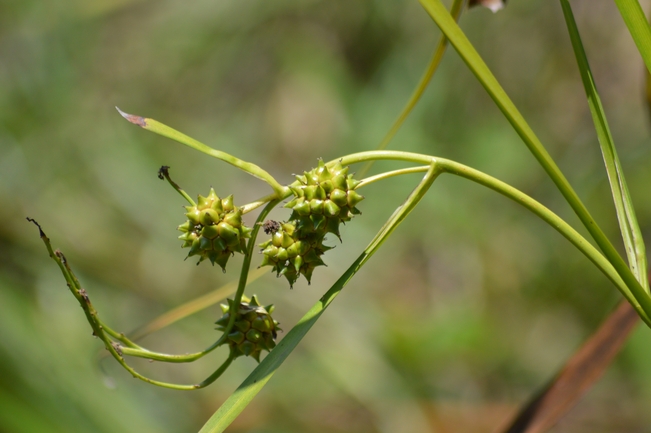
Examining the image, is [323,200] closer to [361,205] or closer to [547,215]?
[547,215]

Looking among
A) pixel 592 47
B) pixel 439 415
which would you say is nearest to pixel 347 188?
pixel 439 415

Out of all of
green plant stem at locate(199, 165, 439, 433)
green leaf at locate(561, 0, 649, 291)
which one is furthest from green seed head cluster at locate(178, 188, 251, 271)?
green leaf at locate(561, 0, 649, 291)

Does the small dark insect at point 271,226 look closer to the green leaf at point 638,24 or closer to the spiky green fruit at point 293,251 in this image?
the spiky green fruit at point 293,251

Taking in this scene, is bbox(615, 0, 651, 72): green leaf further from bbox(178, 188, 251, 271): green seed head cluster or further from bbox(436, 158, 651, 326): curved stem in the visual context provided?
bbox(178, 188, 251, 271): green seed head cluster

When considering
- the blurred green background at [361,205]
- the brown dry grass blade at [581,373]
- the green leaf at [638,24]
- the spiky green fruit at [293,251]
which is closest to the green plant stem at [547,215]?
the spiky green fruit at [293,251]

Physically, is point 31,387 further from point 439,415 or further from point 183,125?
point 183,125

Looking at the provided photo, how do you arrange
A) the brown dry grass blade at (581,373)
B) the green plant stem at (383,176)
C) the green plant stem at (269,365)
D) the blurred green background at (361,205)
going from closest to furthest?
1. the green plant stem at (269,365)
2. the green plant stem at (383,176)
3. the brown dry grass blade at (581,373)
4. the blurred green background at (361,205)

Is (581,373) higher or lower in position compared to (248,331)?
lower

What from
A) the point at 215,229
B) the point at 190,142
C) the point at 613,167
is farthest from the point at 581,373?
the point at 190,142
